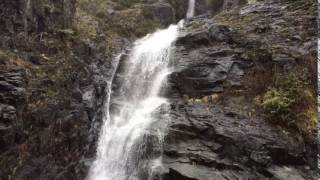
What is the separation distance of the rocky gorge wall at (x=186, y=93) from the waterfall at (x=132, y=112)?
49 cm

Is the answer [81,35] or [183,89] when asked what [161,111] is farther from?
[81,35]

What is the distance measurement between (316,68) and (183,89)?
484 centimetres

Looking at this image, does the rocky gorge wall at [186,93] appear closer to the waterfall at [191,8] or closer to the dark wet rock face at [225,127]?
the dark wet rock face at [225,127]

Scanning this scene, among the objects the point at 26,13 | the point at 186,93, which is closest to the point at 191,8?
the point at 186,93

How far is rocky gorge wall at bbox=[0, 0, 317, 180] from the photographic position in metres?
8.95

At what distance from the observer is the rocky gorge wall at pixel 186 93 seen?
895 centimetres

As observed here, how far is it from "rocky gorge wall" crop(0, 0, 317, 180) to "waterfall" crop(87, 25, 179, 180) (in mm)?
488

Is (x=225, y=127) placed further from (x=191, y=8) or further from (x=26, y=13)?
(x=191, y=8)

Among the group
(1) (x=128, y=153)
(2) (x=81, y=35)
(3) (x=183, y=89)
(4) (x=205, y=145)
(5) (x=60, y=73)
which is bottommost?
(1) (x=128, y=153)

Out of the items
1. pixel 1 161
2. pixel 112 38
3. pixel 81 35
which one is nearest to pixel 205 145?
pixel 1 161

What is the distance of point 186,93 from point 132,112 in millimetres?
2261

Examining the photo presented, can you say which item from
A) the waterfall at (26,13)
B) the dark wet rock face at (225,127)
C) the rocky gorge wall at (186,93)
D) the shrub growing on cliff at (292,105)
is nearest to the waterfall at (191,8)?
the rocky gorge wall at (186,93)

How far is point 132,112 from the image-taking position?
1259 centimetres

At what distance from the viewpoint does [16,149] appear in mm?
8570
